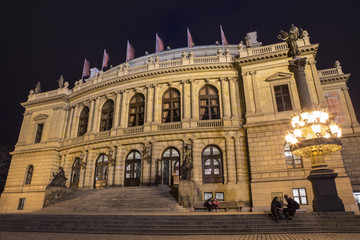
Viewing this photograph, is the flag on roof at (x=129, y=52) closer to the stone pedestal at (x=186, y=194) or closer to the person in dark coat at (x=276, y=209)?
the stone pedestal at (x=186, y=194)

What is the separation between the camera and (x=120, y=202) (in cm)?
1748

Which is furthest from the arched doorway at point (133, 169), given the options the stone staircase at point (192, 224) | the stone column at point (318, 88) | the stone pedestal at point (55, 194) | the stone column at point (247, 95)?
the stone column at point (318, 88)

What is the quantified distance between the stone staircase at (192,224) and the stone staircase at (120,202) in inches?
157

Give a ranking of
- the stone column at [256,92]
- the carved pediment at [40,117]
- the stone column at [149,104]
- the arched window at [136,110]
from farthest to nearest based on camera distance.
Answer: the carved pediment at [40,117] → the arched window at [136,110] → the stone column at [149,104] → the stone column at [256,92]

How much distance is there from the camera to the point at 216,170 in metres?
20.9

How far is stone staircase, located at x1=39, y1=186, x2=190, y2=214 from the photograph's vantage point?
1616 cm

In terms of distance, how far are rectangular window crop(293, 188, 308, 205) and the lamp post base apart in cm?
729

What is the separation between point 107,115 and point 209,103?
1261 cm

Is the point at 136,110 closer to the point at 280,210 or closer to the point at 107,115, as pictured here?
the point at 107,115

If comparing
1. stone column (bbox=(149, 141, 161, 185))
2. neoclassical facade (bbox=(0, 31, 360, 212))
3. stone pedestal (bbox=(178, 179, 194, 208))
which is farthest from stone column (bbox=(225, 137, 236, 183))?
stone column (bbox=(149, 141, 161, 185))

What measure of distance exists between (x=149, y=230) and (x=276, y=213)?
599cm

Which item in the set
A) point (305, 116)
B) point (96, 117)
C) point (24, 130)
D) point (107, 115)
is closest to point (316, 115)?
point (305, 116)

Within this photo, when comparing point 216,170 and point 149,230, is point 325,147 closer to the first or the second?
point 149,230

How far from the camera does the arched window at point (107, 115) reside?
87.2 ft
